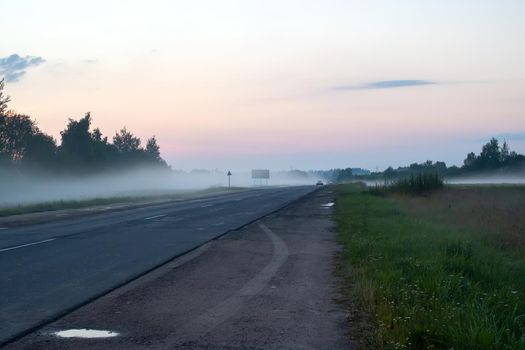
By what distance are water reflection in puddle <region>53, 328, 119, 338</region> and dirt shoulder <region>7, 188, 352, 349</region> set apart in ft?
0.38

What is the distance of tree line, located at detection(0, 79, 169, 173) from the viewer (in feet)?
255

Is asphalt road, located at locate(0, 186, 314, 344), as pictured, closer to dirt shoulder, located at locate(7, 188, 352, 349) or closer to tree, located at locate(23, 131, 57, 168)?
dirt shoulder, located at locate(7, 188, 352, 349)

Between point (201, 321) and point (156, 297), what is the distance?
6.36ft

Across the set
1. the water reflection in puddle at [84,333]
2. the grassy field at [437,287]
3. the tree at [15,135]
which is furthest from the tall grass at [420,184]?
the water reflection in puddle at [84,333]

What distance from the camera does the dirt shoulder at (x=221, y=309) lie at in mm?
7863

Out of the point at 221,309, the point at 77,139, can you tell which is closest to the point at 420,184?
the point at 221,309

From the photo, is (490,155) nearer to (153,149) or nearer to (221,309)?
(153,149)

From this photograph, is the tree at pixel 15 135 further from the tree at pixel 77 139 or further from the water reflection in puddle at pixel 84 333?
the water reflection in puddle at pixel 84 333

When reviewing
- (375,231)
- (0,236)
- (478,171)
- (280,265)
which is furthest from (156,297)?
(478,171)

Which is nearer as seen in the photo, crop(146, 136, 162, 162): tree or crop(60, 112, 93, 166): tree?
crop(60, 112, 93, 166): tree

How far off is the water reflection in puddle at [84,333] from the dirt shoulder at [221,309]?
116 millimetres

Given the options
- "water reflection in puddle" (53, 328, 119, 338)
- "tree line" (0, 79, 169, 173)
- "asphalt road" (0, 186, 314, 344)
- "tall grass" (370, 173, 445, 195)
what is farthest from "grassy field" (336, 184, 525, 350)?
"tree line" (0, 79, 169, 173)

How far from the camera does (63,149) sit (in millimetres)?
94062

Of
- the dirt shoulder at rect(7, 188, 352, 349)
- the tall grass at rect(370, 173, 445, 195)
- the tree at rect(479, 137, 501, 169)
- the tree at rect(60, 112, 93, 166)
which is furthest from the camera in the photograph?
the tree at rect(479, 137, 501, 169)
